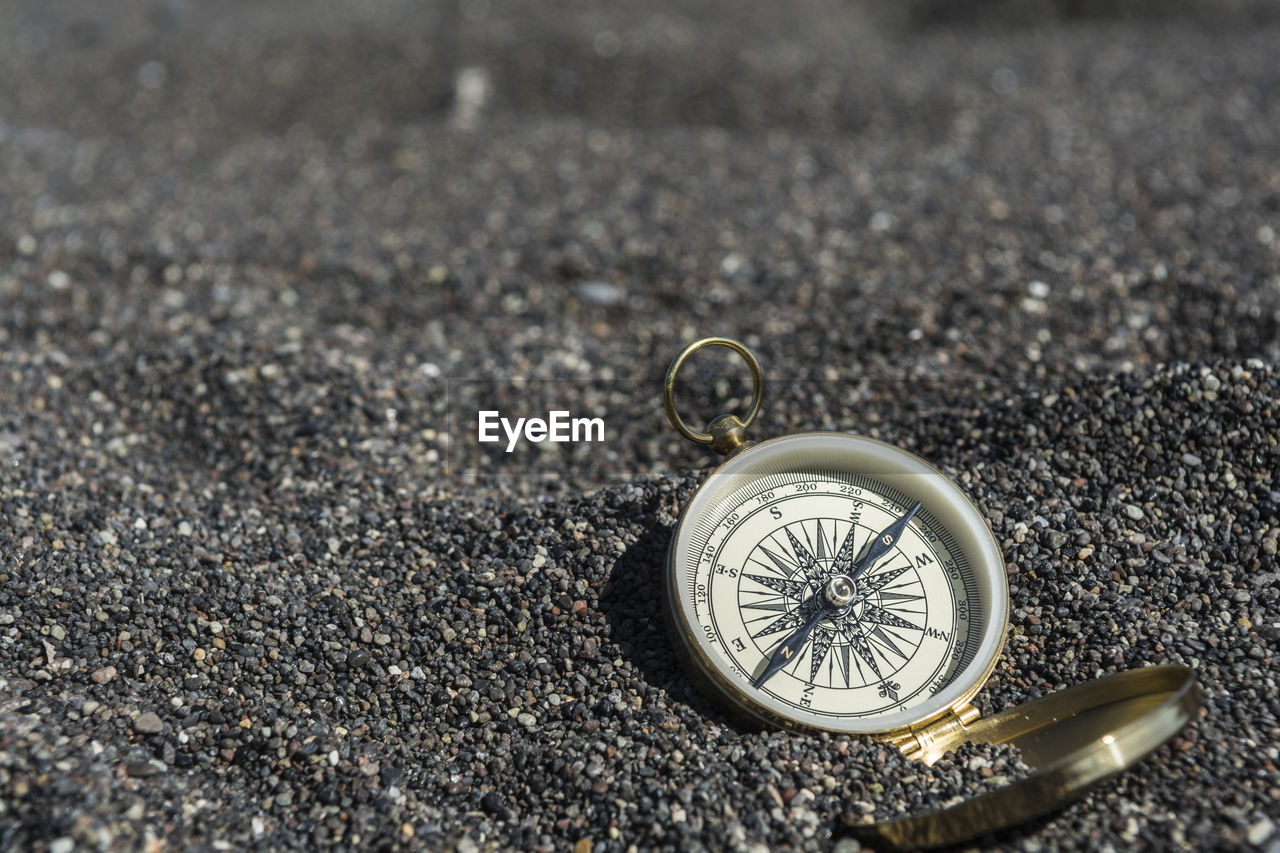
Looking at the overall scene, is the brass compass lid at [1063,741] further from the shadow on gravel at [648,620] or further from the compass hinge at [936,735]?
the shadow on gravel at [648,620]

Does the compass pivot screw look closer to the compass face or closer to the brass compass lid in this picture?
the compass face

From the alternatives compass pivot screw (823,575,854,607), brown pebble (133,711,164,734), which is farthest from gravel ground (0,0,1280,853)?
compass pivot screw (823,575,854,607)

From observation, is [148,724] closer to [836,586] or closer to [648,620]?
[648,620]

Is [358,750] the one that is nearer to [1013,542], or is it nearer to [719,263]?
[1013,542]

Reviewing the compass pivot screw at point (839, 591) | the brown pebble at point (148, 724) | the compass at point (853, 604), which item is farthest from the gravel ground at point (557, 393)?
the compass pivot screw at point (839, 591)

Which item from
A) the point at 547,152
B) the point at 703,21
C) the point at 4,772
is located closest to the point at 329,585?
the point at 4,772

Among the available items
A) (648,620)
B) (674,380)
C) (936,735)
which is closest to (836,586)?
(936,735)
